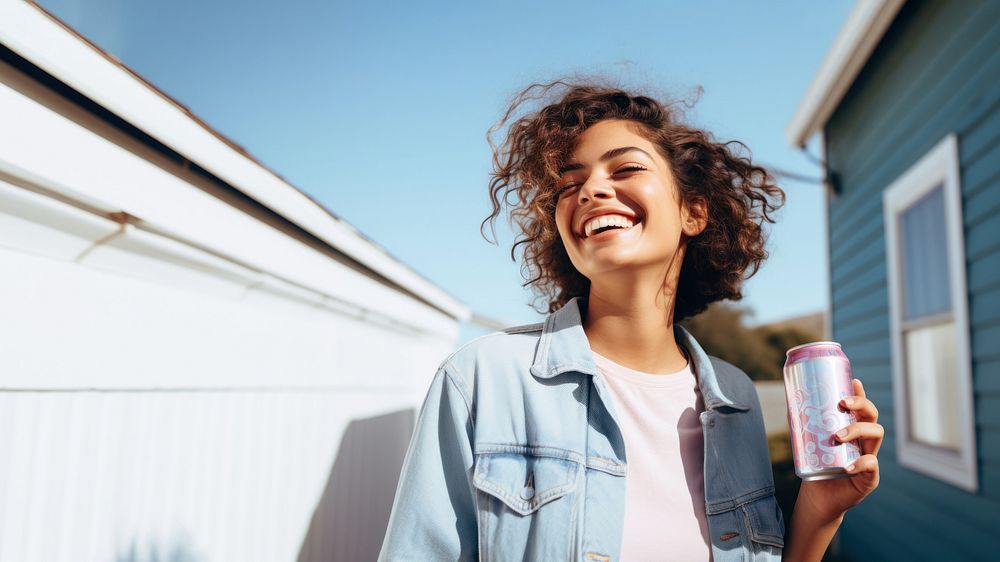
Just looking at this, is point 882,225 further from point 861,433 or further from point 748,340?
point 748,340

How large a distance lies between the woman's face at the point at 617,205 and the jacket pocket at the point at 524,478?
455 mm

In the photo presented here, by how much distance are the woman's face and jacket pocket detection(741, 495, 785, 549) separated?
599 mm

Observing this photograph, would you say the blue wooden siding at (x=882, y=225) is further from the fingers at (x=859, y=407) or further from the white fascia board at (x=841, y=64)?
the fingers at (x=859, y=407)

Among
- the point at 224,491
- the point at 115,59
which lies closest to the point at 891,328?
the point at 224,491

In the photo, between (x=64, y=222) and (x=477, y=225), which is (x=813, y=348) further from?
(x=64, y=222)

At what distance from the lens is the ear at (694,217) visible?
1.86 meters

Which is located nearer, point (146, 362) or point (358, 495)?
point (146, 362)

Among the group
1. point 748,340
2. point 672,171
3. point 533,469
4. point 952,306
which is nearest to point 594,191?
point 672,171

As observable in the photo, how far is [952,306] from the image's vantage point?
4.15 metres

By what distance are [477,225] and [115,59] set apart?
1080mm

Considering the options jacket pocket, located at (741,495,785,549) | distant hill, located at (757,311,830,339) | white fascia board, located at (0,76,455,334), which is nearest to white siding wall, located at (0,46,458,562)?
white fascia board, located at (0,76,455,334)

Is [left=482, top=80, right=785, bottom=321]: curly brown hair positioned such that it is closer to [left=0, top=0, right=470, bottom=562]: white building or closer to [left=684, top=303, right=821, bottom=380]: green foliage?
[left=0, top=0, right=470, bottom=562]: white building

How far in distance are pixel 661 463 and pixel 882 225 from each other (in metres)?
4.58

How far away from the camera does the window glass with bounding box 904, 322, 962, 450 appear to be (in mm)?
4219
